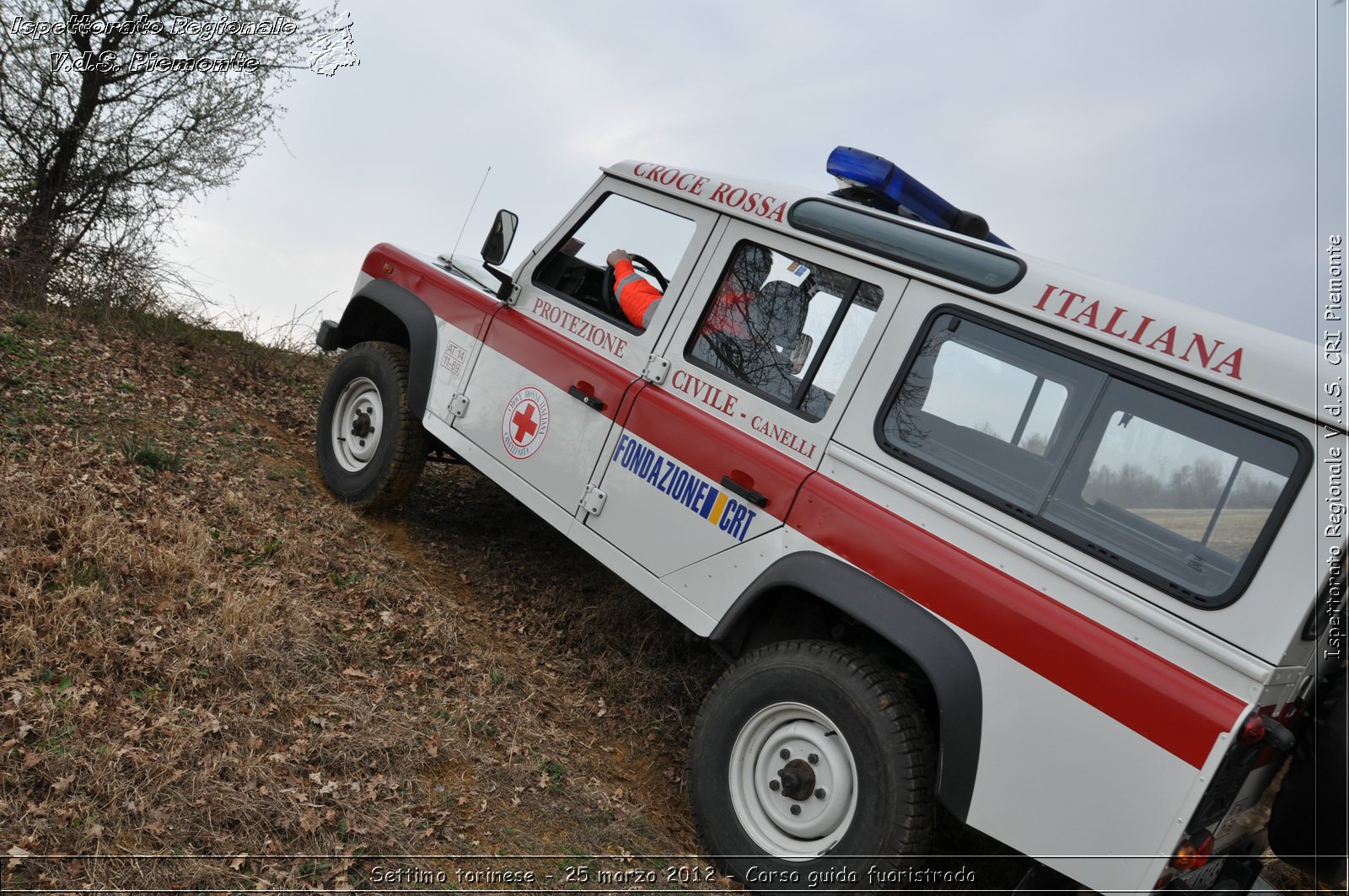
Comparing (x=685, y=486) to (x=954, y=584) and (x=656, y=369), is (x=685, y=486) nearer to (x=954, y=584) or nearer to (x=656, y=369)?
(x=656, y=369)

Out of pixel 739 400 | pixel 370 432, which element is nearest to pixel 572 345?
pixel 739 400

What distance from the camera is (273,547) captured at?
477 centimetres

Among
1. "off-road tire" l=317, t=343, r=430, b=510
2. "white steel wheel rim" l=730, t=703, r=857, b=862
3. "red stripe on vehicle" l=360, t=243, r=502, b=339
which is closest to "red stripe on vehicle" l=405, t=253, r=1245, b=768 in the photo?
"white steel wheel rim" l=730, t=703, r=857, b=862

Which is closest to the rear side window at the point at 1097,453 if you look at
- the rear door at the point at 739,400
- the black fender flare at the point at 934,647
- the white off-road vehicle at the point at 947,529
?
the white off-road vehicle at the point at 947,529

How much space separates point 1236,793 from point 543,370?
125 inches

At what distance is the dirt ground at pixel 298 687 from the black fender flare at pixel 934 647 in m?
0.67

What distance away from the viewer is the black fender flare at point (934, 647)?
294 centimetres

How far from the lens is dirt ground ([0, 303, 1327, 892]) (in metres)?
2.90

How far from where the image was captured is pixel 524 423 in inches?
179

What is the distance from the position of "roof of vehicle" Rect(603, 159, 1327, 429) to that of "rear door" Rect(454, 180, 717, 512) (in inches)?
25.5

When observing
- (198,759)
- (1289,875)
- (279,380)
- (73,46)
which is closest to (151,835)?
(198,759)

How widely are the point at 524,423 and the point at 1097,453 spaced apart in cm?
257

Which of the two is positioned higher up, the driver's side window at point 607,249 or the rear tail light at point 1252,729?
the driver's side window at point 607,249

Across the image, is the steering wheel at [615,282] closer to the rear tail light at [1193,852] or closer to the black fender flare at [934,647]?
the black fender flare at [934,647]
